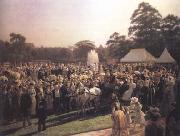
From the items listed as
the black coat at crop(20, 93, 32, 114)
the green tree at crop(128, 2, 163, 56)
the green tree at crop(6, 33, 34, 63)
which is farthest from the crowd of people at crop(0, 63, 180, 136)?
the green tree at crop(128, 2, 163, 56)

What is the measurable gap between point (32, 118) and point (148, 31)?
2123mm

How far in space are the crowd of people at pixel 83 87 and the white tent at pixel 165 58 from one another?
0.08 m

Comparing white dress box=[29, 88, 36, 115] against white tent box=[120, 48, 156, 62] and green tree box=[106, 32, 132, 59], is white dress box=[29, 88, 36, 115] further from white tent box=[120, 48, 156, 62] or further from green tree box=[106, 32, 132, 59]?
white tent box=[120, 48, 156, 62]

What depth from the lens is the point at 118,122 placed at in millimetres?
8156

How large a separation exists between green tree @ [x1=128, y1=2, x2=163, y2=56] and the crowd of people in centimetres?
30

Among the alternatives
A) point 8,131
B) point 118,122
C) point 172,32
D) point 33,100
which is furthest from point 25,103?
point 172,32

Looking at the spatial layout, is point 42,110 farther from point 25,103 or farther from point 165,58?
point 165,58

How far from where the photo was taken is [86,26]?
8.28 meters

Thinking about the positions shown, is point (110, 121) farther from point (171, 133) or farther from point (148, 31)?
point (148, 31)

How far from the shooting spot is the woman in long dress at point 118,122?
815cm

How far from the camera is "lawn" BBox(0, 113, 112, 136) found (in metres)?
8.18

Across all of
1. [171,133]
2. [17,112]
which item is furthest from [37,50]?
[171,133]

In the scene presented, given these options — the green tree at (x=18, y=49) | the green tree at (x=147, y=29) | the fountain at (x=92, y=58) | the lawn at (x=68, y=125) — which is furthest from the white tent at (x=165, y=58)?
the green tree at (x=18, y=49)

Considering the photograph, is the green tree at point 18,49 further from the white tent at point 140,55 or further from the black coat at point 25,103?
the white tent at point 140,55
